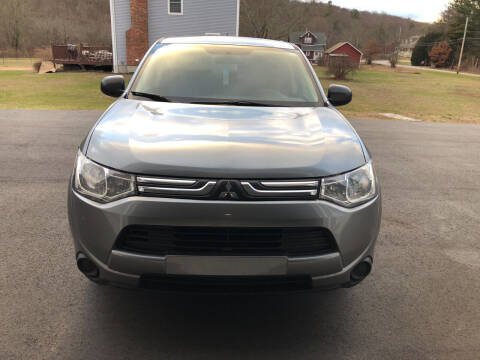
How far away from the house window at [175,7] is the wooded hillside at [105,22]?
76.0ft

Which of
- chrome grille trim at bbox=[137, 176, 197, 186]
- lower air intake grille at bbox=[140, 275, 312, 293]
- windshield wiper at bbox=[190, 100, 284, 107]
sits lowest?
lower air intake grille at bbox=[140, 275, 312, 293]

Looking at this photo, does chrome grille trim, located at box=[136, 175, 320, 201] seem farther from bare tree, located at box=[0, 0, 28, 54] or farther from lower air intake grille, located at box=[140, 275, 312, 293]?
bare tree, located at box=[0, 0, 28, 54]

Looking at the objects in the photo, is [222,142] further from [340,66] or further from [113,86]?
[340,66]

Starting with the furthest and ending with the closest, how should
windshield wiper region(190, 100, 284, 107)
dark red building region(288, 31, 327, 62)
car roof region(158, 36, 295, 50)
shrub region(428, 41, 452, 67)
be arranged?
dark red building region(288, 31, 327, 62) → shrub region(428, 41, 452, 67) → car roof region(158, 36, 295, 50) → windshield wiper region(190, 100, 284, 107)

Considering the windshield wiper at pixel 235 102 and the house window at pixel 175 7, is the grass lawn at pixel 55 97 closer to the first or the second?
the house window at pixel 175 7

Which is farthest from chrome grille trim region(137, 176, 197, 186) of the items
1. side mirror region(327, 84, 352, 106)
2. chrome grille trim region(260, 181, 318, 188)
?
side mirror region(327, 84, 352, 106)

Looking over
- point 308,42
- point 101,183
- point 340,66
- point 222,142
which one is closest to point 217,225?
point 222,142

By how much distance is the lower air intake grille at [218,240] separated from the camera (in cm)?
206

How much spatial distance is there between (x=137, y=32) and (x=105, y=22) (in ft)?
308

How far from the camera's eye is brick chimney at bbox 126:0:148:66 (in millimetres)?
23797

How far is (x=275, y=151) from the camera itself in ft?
7.50

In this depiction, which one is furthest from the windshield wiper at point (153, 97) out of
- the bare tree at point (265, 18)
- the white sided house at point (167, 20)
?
the bare tree at point (265, 18)

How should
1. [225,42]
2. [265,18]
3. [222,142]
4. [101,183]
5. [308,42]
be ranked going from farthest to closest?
[308,42]
[265,18]
[225,42]
[222,142]
[101,183]

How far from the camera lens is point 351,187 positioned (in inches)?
88.7
